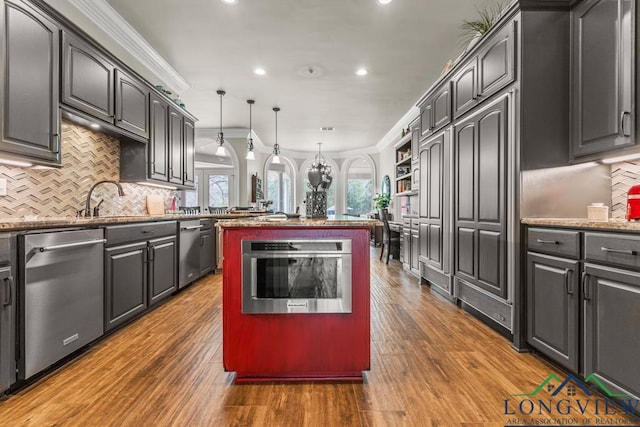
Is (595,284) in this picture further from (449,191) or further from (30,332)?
(30,332)

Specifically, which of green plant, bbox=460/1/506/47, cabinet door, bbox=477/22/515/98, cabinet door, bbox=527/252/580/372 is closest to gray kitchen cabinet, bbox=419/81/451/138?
green plant, bbox=460/1/506/47

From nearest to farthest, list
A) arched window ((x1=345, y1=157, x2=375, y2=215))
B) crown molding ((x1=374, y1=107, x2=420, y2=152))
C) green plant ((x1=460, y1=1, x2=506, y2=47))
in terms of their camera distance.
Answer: green plant ((x1=460, y1=1, x2=506, y2=47)) → crown molding ((x1=374, y1=107, x2=420, y2=152)) → arched window ((x1=345, y1=157, x2=375, y2=215))

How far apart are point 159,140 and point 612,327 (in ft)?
13.9

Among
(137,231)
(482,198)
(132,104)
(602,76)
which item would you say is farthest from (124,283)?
(602,76)

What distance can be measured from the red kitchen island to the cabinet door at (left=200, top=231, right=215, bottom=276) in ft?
9.28

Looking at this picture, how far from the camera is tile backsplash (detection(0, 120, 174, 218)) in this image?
7.33 feet

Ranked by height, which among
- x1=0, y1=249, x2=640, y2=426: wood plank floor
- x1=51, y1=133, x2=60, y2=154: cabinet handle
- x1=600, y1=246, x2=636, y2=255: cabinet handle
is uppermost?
x1=51, y1=133, x2=60, y2=154: cabinet handle

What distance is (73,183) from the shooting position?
110 inches

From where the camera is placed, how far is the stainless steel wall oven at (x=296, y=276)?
177 cm

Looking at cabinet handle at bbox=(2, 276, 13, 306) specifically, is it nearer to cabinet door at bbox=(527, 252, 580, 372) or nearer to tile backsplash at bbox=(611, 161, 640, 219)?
cabinet door at bbox=(527, 252, 580, 372)

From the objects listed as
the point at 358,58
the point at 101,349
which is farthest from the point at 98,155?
the point at 358,58

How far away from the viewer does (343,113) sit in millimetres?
6324

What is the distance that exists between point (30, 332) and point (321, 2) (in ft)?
10.6

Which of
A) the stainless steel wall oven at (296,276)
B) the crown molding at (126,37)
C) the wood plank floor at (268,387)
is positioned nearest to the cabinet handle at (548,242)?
the wood plank floor at (268,387)
